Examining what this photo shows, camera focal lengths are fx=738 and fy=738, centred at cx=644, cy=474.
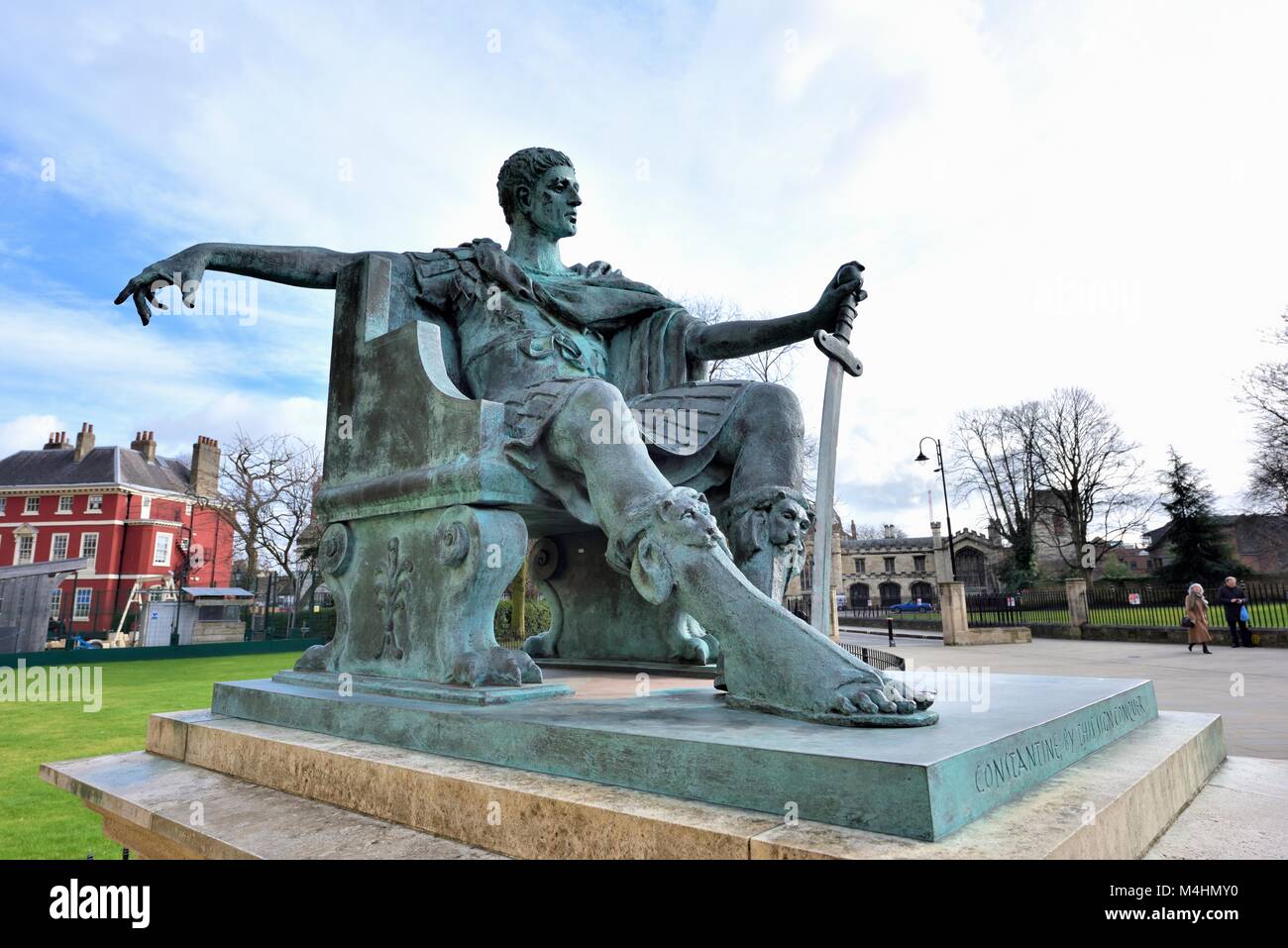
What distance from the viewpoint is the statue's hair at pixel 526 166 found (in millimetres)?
3598

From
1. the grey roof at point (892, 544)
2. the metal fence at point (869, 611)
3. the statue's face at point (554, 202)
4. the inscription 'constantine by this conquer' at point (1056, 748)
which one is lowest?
the metal fence at point (869, 611)

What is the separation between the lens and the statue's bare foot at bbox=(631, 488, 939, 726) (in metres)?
1.85

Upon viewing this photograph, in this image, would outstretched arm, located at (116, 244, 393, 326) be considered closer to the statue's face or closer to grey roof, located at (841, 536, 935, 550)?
the statue's face

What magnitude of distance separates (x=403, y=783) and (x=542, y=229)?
2.65 meters

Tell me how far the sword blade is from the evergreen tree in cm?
3649

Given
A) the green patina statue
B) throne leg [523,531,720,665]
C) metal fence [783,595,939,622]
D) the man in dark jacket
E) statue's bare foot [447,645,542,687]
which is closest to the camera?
the green patina statue

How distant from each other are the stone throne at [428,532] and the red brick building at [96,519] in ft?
141

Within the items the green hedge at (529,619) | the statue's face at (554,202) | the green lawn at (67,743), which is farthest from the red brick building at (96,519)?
the statue's face at (554,202)

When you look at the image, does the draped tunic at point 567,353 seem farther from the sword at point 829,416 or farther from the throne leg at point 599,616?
the throne leg at point 599,616

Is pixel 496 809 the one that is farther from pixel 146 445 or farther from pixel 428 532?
pixel 146 445

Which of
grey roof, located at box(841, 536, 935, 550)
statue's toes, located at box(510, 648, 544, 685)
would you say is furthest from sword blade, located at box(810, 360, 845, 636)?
grey roof, located at box(841, 536, 935, 550)
